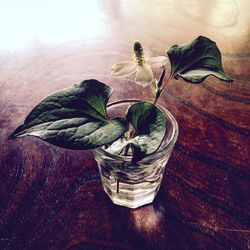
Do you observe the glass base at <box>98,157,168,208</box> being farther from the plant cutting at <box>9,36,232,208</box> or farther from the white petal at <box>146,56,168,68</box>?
the white petal at <box>146,56,168,68</box>

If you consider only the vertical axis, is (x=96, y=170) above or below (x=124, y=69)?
below

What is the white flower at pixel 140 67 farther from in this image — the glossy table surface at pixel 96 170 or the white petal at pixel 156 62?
the glossy table surface at pixel 96 170

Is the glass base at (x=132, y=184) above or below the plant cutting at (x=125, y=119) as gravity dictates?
below

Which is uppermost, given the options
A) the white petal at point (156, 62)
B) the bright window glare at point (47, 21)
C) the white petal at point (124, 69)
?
the white petal at point (156, 62)

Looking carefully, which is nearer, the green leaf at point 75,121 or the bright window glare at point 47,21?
the green leaf at point 75,121

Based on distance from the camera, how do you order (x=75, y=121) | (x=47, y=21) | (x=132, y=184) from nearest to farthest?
(x=75, y=121), (x=132, y=184), (x=47, y=21)

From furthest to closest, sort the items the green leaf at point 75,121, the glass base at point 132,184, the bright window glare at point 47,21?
the bright window glare at point 47,21 → the glass base at point 132,184 → the green leaf at point 75,121

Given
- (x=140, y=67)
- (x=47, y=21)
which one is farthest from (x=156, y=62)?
(x=47, y=21)

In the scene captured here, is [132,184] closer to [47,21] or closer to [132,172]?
[132,172]

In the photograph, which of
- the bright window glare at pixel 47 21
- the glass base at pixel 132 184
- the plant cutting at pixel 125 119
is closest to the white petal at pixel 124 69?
the plant cutting at pixel 125 119
